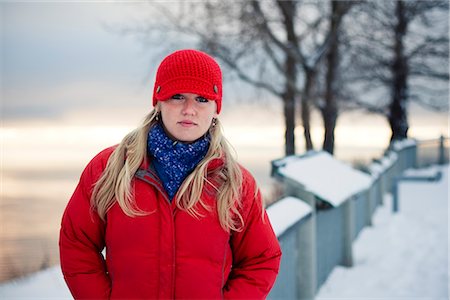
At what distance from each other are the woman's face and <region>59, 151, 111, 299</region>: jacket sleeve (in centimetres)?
39

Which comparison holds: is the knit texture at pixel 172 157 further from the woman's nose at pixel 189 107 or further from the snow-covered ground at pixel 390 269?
the snow-covered ground at pixel 390 269

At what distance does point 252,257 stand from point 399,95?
2306 centimetres

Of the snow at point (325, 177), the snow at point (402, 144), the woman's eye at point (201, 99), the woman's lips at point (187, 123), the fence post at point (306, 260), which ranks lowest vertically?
the snow at point (402, 144)

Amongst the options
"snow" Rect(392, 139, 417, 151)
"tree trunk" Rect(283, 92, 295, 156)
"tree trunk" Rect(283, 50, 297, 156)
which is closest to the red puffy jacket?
"tree trunk" Rect(283, 50, 297, 156)

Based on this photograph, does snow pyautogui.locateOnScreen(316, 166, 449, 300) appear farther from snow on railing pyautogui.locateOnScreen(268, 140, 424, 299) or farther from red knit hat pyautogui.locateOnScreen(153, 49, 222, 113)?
red knit hat pyautogui.locateOnScreen(153, 49, 222, 113)

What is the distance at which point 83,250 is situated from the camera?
7.21 feet

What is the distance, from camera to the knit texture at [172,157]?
2.21 meters

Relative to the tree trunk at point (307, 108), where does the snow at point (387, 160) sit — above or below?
below

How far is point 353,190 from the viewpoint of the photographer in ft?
18.6

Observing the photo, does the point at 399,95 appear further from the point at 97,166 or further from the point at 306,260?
the point at 97,166

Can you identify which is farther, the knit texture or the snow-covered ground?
the snow-covered ground

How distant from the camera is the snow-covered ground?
3.67 m

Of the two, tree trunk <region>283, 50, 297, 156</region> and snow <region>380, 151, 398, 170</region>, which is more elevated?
tree trunk <region>283, 50, 297, 156</region>

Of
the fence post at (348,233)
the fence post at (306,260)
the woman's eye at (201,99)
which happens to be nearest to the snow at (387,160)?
the fence post at (348,233)
